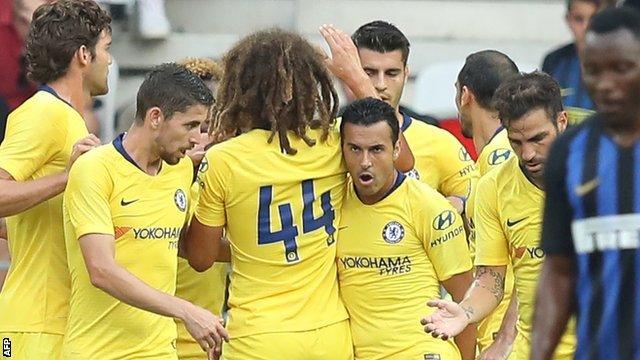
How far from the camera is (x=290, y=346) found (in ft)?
21.5

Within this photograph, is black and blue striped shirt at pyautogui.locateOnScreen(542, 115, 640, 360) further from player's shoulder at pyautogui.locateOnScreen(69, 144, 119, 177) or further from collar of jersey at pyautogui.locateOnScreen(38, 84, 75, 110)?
collar of jersey at pyautogui.locateOnScreen(38, 84, 75, 110)

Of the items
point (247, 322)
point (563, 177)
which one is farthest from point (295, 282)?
point (563, 177)

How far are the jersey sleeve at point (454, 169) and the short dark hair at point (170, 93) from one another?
166cm

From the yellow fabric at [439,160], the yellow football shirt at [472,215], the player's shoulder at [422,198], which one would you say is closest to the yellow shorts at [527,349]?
the player's shoulder at [422,198]

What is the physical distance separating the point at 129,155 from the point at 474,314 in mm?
1535

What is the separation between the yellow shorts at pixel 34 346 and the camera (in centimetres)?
667

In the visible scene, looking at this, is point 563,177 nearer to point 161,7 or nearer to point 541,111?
point 541,111

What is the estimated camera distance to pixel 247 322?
662cm

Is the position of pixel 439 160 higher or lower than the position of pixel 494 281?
higher

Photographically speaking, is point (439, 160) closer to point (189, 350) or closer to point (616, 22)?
point (189, 350)

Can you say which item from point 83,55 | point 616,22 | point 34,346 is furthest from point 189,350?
point 616,22

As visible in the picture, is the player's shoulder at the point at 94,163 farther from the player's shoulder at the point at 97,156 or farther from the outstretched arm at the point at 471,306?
the outstretched arm at the point at 471,306

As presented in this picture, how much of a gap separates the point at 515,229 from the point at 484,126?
60.3 inches

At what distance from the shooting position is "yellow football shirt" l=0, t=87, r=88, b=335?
6613 millimetres
